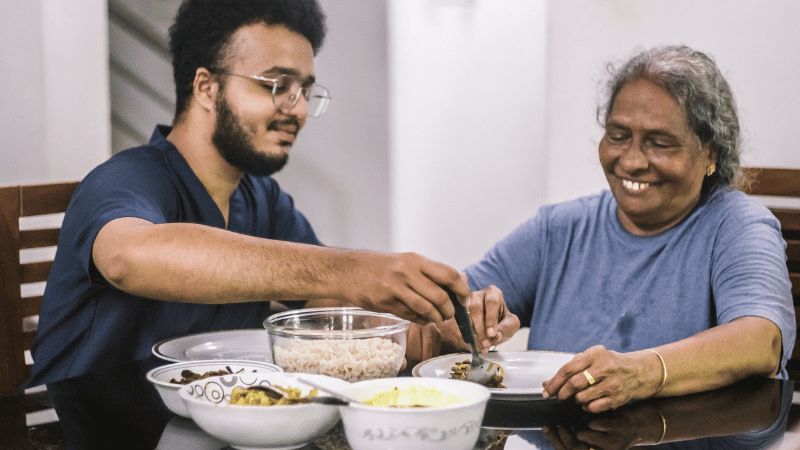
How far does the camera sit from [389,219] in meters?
3.37

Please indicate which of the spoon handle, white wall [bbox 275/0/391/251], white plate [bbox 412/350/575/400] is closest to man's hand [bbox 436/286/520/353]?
white plate [bbox 412/350/575/400]

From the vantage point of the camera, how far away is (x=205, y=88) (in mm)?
1977

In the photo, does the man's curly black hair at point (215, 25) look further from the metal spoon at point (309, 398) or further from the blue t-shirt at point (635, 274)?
the metal spoon at point (309, 398)

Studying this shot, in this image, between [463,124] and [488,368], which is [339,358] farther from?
[463,124]

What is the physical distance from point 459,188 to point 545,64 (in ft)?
2.31

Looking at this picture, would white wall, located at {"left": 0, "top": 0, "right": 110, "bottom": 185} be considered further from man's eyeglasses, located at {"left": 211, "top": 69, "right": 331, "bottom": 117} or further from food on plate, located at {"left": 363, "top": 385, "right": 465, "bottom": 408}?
food on plate, located at {"left": 363, "top": 385, "right": 465, "bottom": 408}

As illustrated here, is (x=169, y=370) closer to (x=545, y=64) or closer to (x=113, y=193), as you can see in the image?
(x=113, y=193)

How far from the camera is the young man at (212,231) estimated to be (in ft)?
3.67

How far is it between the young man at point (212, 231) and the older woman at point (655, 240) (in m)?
0.38

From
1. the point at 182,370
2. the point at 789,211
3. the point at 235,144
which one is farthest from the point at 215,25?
the point at 789,211

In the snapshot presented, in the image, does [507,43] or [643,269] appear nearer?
[643,269]

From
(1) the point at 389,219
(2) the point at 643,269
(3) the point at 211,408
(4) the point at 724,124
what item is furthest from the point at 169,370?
(1) the point at 389,219

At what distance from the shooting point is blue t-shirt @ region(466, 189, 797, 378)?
150cm

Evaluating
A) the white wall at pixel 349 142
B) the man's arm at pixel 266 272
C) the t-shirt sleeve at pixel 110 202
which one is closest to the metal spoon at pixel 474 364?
the man's arm at pixel 266 272
